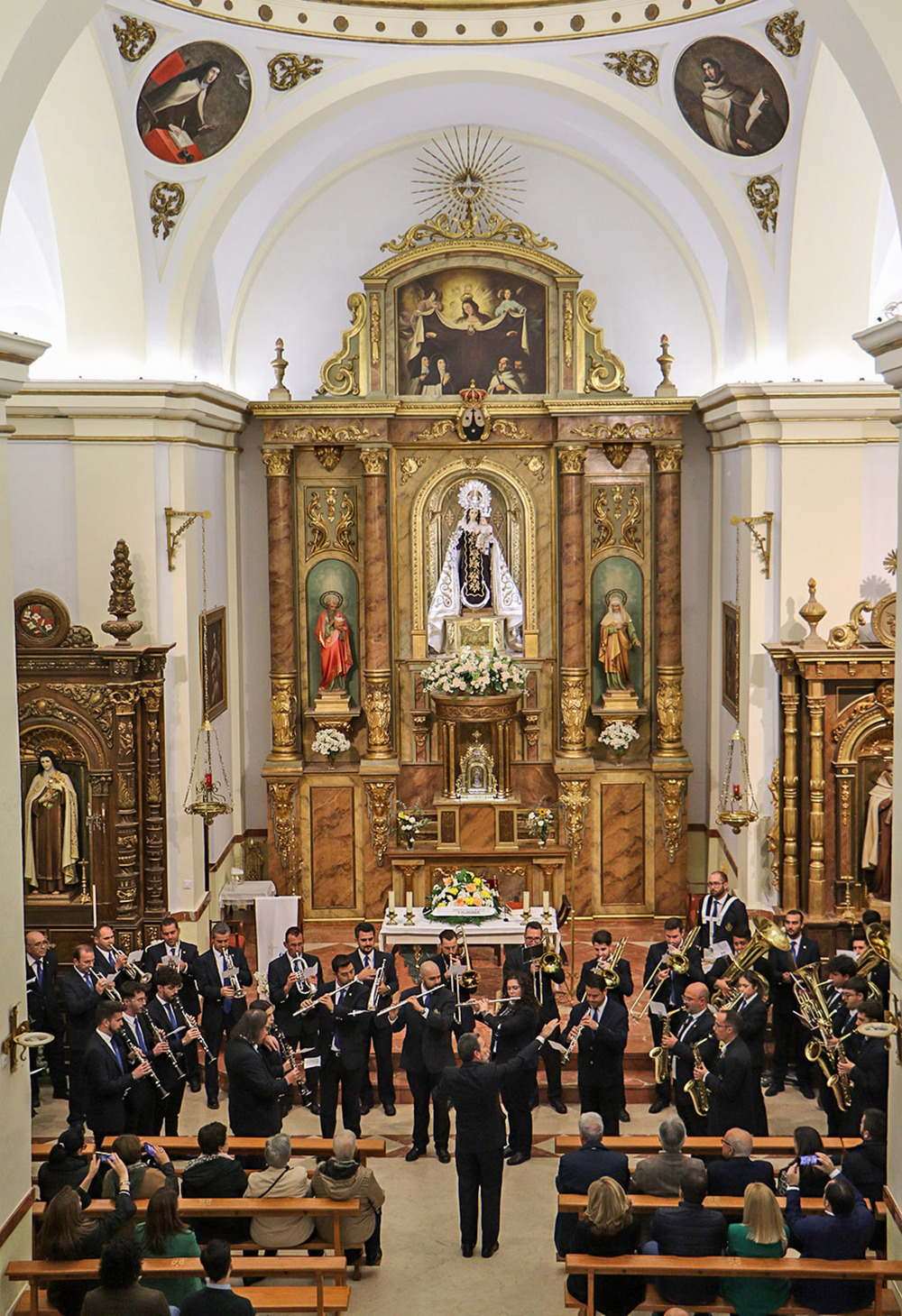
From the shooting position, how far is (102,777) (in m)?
13.8

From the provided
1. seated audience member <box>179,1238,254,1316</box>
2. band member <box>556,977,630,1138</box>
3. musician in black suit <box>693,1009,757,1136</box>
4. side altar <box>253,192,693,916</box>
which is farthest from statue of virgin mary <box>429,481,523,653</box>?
seated audience member <box>179,1238,254,1316</box>

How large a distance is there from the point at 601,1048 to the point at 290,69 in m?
9.82

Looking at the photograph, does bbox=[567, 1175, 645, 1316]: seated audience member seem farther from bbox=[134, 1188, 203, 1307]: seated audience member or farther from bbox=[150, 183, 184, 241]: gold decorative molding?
bbox=[150, 183, 184, 241]: gold decorative molding

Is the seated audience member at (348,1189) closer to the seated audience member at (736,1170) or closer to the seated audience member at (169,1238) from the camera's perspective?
the seated audience member at (169,1238)

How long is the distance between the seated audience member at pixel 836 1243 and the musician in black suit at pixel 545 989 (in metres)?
4.12

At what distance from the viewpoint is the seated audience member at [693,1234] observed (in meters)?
8.04

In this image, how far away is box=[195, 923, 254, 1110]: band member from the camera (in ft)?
40.8

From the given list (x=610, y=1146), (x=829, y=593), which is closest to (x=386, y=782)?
→ (x=829, y=593)

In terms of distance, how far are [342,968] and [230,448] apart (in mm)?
8054

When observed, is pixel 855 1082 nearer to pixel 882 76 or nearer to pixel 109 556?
pixel 882 76

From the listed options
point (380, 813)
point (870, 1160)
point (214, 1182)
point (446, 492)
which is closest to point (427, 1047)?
point (214, 1182)

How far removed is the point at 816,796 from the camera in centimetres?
1420

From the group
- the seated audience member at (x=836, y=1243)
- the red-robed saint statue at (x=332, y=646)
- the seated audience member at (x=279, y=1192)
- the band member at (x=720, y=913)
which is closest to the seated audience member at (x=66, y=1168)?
the seated audience member at (x=279, y=1192)

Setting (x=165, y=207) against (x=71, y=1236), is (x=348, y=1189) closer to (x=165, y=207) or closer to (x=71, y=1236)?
(x=71, y=1236)
